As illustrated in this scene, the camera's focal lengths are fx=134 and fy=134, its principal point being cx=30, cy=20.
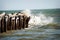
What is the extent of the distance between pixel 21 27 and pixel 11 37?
0.65 feet

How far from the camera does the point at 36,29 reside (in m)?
1.88

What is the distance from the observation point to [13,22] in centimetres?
192

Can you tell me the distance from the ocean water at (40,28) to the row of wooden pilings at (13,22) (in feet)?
0.18

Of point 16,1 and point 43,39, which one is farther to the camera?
point 16,1

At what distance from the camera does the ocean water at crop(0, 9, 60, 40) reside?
184 cm

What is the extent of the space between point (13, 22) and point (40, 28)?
39cm

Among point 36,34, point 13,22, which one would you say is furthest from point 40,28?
point 13,22

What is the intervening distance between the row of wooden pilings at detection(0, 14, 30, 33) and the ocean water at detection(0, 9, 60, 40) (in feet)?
0.18

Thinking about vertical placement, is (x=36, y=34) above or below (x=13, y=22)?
below

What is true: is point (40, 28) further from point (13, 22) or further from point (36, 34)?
point (13, 22)

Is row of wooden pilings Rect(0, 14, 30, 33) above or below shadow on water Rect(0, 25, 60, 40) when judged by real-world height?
above

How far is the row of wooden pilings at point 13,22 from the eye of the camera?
1.90 meters

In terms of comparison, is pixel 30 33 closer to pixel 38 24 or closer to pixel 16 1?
pixel 38 24

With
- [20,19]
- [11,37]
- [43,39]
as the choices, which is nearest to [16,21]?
[20,19]
